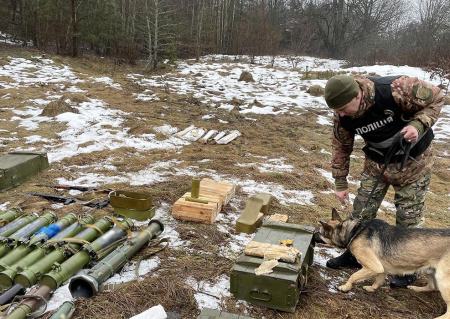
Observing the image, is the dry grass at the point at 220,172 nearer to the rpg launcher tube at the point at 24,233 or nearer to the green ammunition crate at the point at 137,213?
the green ammunition crate at the point at 137,213

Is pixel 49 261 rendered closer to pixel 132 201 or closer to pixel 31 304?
pixel 31 304

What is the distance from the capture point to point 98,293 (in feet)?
9.82

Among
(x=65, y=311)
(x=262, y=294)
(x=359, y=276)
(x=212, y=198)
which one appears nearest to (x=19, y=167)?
(x=212, y=198)

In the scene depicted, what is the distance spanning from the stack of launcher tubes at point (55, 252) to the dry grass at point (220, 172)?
264 mm

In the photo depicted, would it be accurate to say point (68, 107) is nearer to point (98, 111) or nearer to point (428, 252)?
point (98, 111)

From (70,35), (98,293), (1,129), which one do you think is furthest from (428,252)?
(70,35)

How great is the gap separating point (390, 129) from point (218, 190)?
250cm

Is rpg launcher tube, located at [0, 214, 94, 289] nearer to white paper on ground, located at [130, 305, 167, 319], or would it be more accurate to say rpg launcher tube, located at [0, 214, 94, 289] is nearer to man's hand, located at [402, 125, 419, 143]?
white paper on ground, located at [130, 305, 167, 319]

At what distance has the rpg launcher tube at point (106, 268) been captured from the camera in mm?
2947

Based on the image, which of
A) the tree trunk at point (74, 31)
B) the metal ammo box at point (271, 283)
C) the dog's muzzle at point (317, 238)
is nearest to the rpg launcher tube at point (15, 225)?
the metal ammo box at point (271, 283)

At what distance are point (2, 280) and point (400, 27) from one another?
42.2 meters

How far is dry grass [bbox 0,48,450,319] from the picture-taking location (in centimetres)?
295

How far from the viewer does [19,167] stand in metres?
5.34

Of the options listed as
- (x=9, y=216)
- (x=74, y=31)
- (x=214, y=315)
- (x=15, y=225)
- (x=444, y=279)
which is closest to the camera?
(x=214, y=315)
